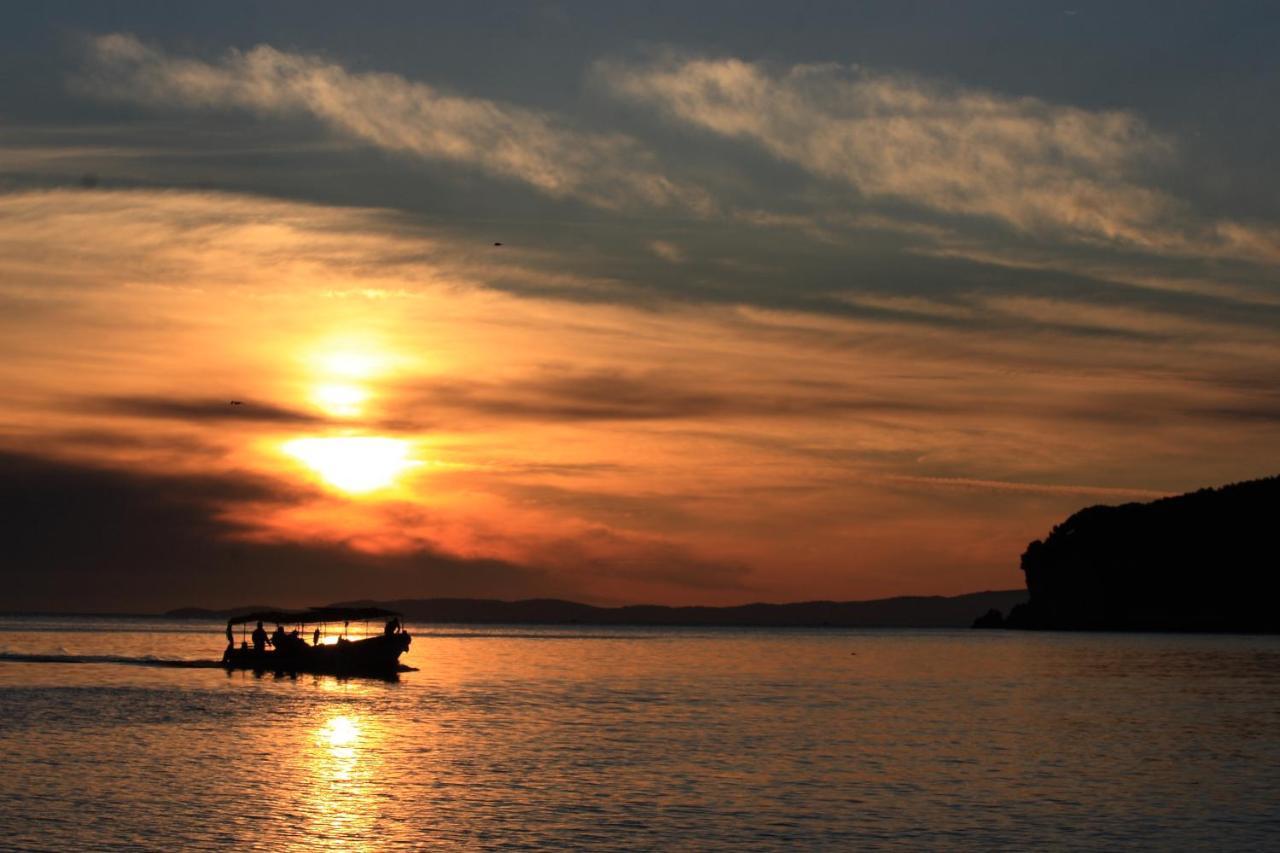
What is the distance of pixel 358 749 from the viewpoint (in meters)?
50.8

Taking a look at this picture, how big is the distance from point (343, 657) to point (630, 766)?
5644cm

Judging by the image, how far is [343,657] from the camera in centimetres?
9888

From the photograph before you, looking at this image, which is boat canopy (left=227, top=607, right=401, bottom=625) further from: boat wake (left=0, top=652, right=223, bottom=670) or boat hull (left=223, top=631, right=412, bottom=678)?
boat wake (left=0, top=652, right=223, bottom=670)

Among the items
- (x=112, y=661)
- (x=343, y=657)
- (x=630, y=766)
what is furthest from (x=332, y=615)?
(x=630, y=766)

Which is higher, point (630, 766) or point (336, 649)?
point (336, 649)

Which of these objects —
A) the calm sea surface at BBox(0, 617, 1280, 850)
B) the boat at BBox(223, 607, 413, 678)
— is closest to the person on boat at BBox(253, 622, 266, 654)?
the boat at BBox(223, 607, 413, 678)

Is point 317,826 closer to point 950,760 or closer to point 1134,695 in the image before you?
point 950,760

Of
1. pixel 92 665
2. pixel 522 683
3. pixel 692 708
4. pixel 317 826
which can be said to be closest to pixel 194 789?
pixel 317 826

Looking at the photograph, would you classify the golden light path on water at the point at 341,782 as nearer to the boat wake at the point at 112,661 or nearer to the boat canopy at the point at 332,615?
the boat canopy at the point at 332,615

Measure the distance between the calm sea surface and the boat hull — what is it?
6189 mm

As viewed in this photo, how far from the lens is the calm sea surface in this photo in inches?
1347

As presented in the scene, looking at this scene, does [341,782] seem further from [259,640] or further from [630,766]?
[259,640]

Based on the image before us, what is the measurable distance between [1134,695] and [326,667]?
54353mm

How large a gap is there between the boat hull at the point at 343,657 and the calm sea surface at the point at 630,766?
20.3 feet
